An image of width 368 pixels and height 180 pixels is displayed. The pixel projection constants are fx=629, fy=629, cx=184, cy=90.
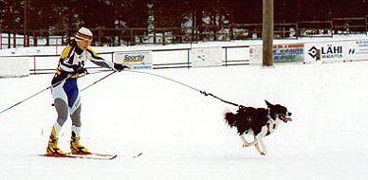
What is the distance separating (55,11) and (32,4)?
204cm

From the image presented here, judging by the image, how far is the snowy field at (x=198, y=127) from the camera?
27.7 feet

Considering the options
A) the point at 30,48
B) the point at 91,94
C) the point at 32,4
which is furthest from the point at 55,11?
the point at 91,94

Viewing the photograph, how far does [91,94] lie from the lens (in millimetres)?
22344

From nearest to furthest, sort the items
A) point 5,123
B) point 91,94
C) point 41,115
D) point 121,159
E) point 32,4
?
point 121,159
point 5,123
point 41,115
point 91,94
point 32,4

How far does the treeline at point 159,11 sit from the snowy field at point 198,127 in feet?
74.7

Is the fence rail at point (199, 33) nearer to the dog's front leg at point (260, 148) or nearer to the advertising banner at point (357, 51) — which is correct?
the advertising banner at point (357, 51)

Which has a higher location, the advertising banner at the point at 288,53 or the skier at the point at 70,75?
the advertising banner at the point at 288,53

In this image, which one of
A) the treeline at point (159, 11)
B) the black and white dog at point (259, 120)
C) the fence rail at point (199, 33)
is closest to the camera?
the black and white dog at point (259, 120)

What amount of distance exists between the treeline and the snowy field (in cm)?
2277

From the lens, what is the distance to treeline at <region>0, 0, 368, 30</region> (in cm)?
5138

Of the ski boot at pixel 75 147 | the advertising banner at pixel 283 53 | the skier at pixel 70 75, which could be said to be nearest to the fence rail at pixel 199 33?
the advertising banner at pixel 283 53

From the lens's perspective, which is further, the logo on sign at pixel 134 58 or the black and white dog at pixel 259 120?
the logo on sign at pixel 134 58

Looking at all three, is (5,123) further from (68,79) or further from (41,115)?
(68,79)

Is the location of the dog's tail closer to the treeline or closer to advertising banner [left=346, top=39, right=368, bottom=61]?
advertising banner [left=346, top=39, right=368, bottom=61]
